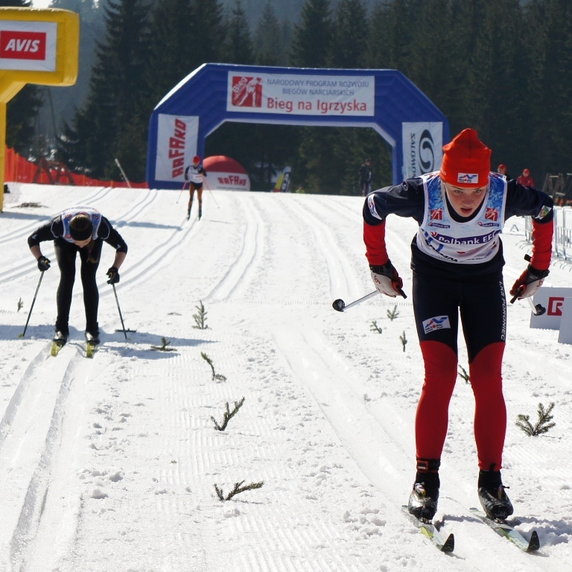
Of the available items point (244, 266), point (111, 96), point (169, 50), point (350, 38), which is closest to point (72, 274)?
point (244, 266)

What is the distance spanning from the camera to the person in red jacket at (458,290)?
3988 millimetres

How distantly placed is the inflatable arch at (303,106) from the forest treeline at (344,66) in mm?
27670

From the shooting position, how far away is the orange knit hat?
12.7 ft

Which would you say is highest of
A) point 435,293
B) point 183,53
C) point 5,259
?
point 183,53

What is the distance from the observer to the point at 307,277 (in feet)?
50.5

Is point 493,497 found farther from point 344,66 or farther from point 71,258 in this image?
point 344,66

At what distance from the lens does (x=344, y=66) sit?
232 ft

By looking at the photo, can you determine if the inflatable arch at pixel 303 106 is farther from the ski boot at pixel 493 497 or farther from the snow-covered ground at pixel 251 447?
the ski boot at pixel 493 497

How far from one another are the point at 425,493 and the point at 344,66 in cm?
6885

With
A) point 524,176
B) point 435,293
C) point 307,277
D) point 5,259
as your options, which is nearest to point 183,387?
point 435,293

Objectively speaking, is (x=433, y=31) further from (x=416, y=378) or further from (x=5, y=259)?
(x=416, y=378)

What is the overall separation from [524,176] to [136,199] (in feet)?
34.2

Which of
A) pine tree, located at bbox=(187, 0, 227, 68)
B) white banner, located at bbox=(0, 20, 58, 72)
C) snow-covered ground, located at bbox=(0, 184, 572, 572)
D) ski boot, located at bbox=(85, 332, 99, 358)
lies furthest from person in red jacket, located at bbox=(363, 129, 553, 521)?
pine tree, located at bbox=(187, 0, 227, 68)

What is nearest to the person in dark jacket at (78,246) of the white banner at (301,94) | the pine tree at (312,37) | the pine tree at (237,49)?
the white banner at (301,94)
